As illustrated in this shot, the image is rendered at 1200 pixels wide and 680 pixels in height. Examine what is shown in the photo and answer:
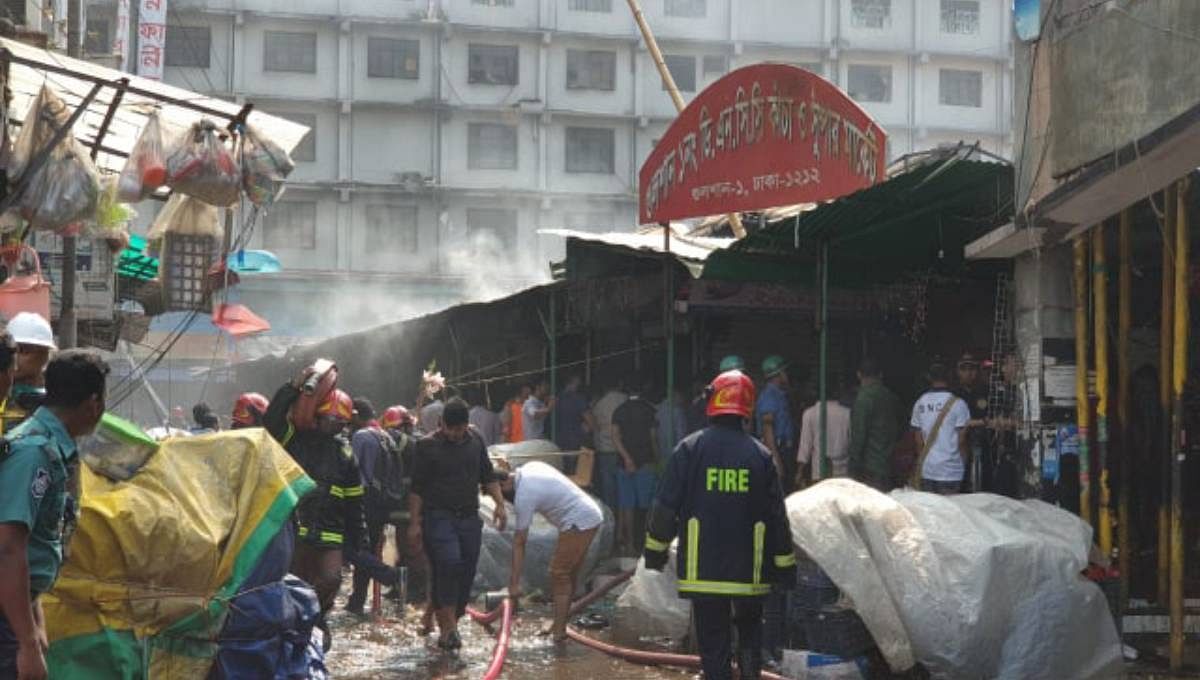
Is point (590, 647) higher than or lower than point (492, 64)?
lower

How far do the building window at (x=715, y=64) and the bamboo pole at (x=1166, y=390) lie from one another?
44.8m

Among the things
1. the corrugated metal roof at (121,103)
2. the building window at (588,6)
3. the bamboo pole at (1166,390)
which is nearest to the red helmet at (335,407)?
the corrugated metal roof at (121,103)

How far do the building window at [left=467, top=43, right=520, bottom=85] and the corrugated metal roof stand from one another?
42.2 meters

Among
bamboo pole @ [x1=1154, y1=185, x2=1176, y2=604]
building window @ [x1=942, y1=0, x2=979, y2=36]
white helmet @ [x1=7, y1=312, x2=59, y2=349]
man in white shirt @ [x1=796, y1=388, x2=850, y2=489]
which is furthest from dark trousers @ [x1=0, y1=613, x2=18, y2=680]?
building window @ [x1=942, y1=0, x2=979, y2=36]

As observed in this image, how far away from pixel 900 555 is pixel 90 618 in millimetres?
5127

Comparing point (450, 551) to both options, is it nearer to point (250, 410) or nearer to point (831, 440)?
point (250, 410)

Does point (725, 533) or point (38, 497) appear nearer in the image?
point (38, 497)

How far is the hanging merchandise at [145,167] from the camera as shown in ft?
30.5

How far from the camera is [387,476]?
1346 centimetres

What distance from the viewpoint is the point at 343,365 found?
28.3 m

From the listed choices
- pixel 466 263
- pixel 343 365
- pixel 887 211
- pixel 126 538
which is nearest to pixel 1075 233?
pixel 887 211

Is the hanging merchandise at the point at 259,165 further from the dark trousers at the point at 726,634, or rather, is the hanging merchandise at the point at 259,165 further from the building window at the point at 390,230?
the building window at the point at 390,230

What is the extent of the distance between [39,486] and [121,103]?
648cm

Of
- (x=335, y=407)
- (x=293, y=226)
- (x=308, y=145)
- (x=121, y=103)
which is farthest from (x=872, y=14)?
(x=335, y=407)
